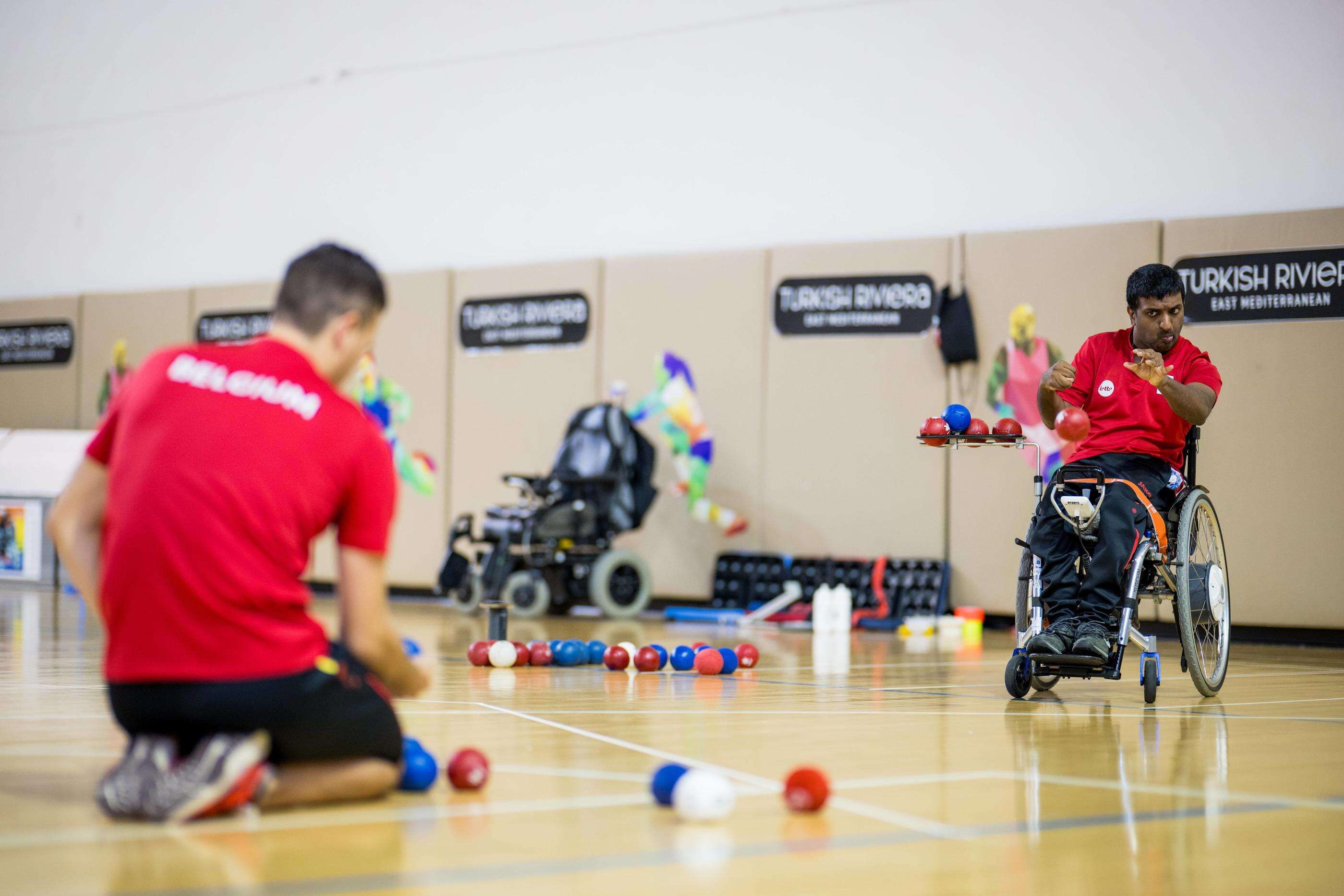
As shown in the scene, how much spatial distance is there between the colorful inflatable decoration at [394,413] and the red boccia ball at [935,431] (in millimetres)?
6000

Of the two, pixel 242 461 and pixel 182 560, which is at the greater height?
pixel 242 461

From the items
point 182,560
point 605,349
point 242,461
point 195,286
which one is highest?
point 195,286

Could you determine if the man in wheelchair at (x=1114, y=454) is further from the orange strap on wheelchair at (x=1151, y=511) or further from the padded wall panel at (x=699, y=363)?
the padded wall panel at (x=699, y=363)

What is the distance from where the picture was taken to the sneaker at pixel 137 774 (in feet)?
6.90

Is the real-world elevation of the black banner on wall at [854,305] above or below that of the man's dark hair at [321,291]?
above

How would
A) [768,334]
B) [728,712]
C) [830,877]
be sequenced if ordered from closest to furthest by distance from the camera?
[830,877], [728,712], [768,334]

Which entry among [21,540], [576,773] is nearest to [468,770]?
[576,773]

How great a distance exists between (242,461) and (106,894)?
69 cm

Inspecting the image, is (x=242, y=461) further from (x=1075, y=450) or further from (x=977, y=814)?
(x=1075, y=450)

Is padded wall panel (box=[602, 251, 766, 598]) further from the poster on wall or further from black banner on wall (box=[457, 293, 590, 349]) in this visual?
the poster on wall

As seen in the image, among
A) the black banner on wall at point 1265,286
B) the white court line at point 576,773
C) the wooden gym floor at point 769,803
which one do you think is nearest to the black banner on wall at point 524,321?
the black banner on wall at point 1265,286

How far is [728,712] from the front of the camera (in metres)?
3.76

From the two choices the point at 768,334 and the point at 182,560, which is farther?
the point at 768,334

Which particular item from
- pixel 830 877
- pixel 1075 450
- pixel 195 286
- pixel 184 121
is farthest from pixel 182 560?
pixel 184 121
